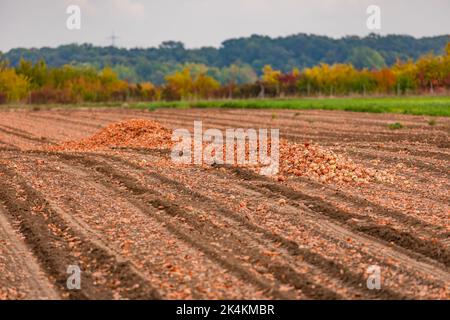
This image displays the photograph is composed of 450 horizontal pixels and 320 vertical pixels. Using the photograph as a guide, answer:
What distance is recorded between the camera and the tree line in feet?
228

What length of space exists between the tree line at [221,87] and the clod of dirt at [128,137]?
42.5 metres

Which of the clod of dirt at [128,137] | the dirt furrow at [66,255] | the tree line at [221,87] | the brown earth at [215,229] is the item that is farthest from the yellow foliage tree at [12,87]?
the dirt furrow at [66,255]

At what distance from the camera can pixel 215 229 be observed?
11.5 meters

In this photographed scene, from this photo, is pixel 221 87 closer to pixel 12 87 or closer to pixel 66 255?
pixel 12 87

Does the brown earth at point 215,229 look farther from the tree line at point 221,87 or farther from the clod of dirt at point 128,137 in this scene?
the tree line at point 221,87

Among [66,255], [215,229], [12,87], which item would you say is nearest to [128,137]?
[215,229]

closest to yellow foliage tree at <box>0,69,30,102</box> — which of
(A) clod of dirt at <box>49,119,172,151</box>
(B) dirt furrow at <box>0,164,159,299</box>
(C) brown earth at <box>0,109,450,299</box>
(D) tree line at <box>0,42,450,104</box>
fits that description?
(D) tree line at <box>0,42,450,104</box>

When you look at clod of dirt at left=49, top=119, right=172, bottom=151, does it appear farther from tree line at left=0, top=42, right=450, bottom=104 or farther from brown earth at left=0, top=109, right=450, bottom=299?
tree line at left=0, top=42, right=450, bottom=104

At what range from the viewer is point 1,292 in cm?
897

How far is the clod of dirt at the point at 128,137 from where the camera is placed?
22.6 meters

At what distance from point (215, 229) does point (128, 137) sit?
42.1 ft

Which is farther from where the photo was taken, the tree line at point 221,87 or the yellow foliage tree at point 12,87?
the yellow foliage tree at point 12,87

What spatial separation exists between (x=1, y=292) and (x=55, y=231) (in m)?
2.57

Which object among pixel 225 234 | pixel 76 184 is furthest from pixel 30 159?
pixel 225 234
